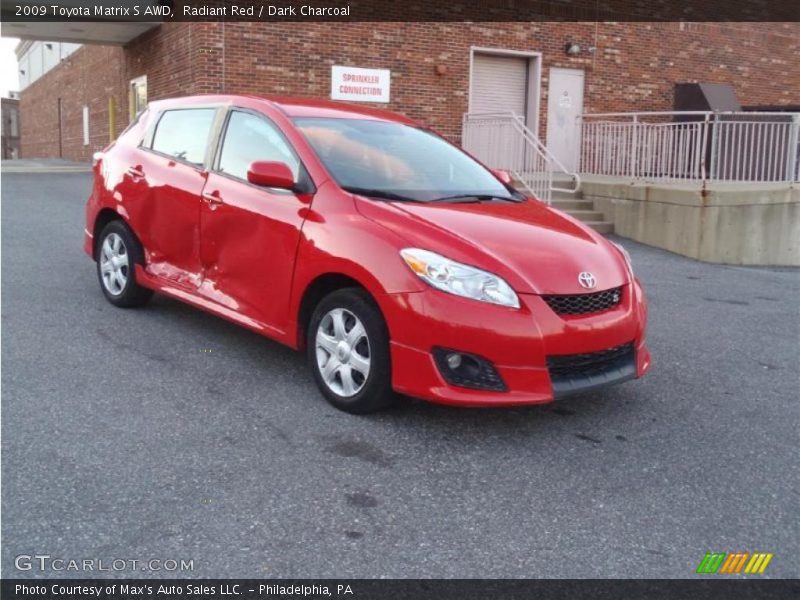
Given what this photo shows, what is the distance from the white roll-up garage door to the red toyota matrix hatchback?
1278cm

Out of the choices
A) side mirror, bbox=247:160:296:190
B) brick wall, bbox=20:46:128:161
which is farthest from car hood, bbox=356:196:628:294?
brick wall, bbox=20:46:128:161

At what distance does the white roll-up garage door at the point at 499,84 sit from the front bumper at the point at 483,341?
1459cm

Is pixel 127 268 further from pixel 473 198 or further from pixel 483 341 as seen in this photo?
pixel 483 341

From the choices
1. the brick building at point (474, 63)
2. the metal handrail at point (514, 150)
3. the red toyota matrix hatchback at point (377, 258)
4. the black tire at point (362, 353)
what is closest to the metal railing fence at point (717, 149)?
the metal handrail at point (514, 150)

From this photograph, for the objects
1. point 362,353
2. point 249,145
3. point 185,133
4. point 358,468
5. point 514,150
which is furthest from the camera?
point 514,150

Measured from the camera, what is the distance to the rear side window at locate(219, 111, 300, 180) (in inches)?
198

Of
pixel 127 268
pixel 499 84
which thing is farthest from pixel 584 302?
pixel 499 84

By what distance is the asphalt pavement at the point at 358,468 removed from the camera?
3027 millimetres

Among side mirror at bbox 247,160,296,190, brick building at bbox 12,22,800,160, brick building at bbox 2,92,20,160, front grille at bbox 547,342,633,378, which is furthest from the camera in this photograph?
brick building at bbox 2,92,20,160

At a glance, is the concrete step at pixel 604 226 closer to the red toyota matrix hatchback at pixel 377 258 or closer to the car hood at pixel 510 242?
the red toyota matrix hatchback at pixel 377 258

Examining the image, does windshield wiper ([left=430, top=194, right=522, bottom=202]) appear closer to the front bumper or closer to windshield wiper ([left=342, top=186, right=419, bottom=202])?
windshield wiper ([left=342, top=186, right=419, bottom=202])

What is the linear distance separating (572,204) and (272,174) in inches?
381

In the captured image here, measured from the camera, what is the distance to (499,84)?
18.4m
